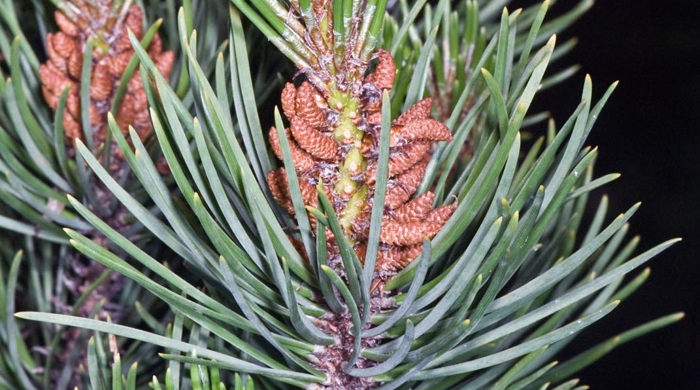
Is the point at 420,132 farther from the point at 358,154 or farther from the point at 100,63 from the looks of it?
the point at 100,63

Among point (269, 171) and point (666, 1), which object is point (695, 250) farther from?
point (269, 171)

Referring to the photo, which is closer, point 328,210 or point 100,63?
point 328,210

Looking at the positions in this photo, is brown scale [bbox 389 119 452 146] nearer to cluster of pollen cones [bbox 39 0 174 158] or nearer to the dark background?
cluster of pollen cones [bbox 39 0 174 158]

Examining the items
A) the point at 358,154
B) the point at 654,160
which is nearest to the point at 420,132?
the point at 358,154

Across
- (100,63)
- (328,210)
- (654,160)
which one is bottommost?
(328,210)

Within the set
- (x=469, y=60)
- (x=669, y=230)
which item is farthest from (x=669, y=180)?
(x=469, y=60)

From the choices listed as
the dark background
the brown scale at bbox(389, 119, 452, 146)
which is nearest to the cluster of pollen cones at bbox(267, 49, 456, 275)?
the brown scale at bbox(389, 119, 452, 146)
